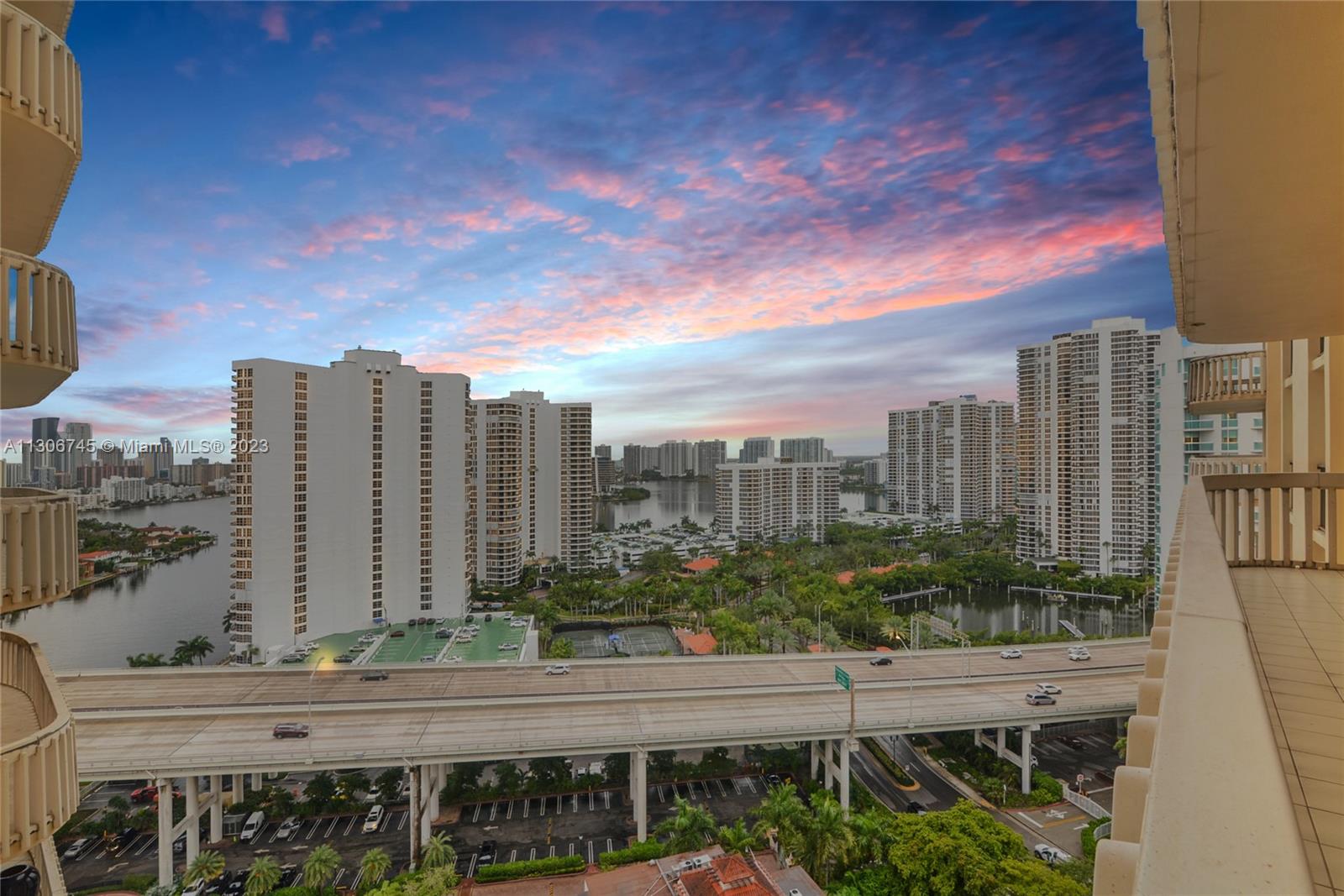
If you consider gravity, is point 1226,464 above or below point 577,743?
above

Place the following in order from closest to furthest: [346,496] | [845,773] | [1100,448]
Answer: [845,773] < [346,496] < [1100,448]

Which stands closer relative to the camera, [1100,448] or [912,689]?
[912,689]

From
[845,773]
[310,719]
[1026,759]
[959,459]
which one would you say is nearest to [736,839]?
[845,773]

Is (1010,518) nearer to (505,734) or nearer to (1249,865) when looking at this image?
(505,734)

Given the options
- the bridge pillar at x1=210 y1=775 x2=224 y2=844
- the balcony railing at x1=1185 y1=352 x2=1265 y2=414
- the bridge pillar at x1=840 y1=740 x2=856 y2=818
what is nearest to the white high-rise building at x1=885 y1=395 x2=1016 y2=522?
the bridge pillar at x1=840 y1=740 x2=856 y2=818

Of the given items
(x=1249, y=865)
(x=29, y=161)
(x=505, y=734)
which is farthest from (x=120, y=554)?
(x=1249, y=865)

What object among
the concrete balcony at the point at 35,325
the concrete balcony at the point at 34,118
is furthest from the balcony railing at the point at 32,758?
the concrete balcony at the point at 34,118

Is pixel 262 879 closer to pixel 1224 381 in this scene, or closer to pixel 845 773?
pixel 845 773
